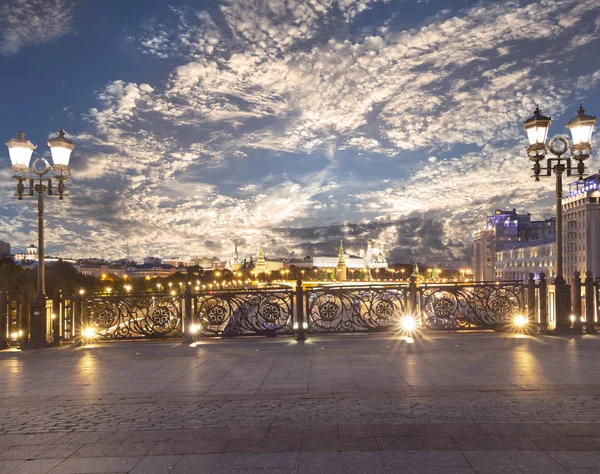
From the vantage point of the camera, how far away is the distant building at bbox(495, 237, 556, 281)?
123375 millimetres

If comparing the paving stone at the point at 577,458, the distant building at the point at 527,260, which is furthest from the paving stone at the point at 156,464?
the distant building at the point at 527,260

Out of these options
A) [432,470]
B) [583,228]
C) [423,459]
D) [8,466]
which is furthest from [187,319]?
[583,228]

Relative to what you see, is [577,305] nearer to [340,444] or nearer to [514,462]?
[514,462]

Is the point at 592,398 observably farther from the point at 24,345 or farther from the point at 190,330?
the point at 24,345

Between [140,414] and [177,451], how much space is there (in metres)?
1.72

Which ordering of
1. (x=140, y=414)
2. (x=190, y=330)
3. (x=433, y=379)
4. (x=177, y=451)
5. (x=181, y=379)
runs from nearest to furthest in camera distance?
(x=177, y=451)
(x=140, y=414)
(x=433, y=379)
(x=181, y=379)
(x=190, y=330)

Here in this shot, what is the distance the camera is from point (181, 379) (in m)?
8.74

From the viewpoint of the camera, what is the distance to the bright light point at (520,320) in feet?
46.4

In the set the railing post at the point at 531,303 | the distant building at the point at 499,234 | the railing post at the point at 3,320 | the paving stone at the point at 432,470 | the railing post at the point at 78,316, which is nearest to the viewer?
the paving stone at the point at 432,470

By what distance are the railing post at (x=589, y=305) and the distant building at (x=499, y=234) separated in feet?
558

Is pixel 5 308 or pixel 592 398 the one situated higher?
pixel 5 308

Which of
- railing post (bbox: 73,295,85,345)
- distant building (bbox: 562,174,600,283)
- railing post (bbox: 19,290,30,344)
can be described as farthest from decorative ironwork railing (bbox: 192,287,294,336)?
distant building (bbox: 562,174,600,283)

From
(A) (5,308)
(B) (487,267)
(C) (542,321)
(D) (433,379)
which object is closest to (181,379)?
(D) (433,379)

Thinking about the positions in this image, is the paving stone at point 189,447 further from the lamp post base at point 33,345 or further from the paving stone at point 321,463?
the lamp post base at point 33,345
